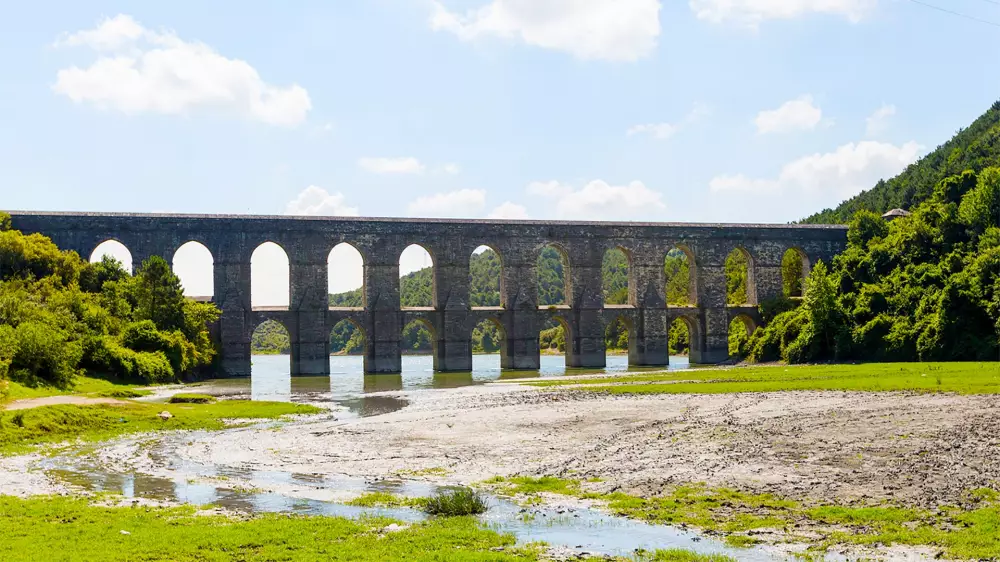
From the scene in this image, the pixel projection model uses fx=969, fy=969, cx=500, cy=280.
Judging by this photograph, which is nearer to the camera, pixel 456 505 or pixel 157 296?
pixel 456 505

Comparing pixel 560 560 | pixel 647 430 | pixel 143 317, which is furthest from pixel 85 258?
pixel 560 560

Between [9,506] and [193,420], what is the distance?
1498cm

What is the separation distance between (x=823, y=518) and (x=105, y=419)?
21461mm

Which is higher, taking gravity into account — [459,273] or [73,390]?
[459,273]

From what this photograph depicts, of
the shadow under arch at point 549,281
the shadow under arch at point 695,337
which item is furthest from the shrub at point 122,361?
the shadow under arch at point 549,281

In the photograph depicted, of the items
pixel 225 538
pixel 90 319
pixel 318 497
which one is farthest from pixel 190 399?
pixel 225 538

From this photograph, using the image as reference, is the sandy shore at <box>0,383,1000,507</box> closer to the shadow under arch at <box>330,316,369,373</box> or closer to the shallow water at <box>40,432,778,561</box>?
the shallow water at <box>40,432,778,561</box>

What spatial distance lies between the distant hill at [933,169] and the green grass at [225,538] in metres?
73.8

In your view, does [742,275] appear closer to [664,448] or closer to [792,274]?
[792,274]

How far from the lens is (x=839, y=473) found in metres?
16.7

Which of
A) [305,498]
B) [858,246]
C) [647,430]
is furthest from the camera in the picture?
[858,246]

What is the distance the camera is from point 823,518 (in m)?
13.5

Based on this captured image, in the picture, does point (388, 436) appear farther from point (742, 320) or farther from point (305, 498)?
point (742, 320)

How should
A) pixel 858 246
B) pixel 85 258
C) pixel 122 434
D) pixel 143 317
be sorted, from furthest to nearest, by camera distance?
pixel 858 246 < pixel 85 258 < pixel 143 317 < pixel 122 434
